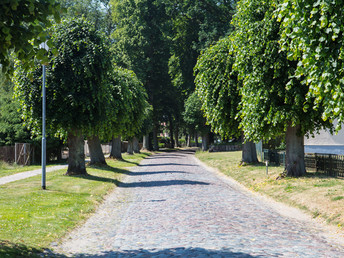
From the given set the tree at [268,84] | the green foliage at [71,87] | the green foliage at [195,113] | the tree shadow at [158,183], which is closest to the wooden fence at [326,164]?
the tree at [268,84]

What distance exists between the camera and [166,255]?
25.0 ft

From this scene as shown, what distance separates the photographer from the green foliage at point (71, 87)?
2061 centimetres

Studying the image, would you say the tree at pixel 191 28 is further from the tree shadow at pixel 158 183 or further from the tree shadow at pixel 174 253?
the tree shadow at pixel 174 253

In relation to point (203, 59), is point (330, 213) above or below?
below

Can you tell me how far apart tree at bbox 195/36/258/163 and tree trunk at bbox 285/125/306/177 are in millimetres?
5810

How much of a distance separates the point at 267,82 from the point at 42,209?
9925 millimetres

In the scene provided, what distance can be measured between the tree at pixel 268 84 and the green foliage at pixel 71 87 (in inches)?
266

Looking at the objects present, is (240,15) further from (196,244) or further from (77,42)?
(196,244)

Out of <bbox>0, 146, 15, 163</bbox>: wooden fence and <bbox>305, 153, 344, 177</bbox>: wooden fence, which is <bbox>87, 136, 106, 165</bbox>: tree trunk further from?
<bbox>305, 153, 344, 177</bbox>: wooden fence

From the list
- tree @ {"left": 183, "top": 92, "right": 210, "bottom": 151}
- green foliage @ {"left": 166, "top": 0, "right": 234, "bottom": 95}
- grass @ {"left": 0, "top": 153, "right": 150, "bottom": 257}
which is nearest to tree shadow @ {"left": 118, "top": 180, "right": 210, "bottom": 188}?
grass @ {"left": 0, "top": 153, "right": 150, "bottom": 257}

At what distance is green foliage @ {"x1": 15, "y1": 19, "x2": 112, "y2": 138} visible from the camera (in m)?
20.6

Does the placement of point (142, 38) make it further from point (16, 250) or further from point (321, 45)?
point (16, 250)

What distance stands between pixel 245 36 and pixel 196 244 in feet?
40.6

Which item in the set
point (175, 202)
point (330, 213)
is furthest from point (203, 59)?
point (330, 213)
